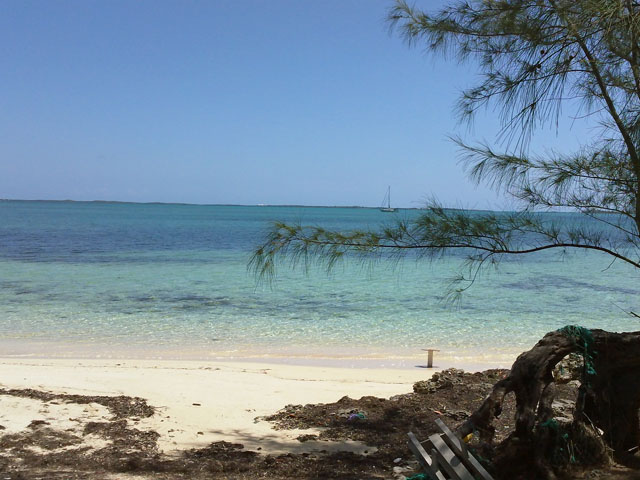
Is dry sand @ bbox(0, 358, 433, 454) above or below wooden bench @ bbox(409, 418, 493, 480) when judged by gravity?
below

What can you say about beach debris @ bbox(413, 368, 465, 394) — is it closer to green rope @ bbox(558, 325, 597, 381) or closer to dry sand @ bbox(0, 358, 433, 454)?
dry sand @ bbox(0, 358, 433, 454)

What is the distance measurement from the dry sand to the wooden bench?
1.28m

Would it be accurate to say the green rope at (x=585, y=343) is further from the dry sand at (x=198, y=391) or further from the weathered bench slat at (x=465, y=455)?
the dry sand at (x=198, y=391)

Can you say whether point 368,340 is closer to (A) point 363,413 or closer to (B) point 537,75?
(A) point 363,413

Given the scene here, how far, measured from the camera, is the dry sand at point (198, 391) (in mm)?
4820

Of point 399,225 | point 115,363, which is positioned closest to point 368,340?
point 115,363

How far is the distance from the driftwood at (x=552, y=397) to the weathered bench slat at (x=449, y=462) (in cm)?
22

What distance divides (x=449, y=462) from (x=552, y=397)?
2.82 feet

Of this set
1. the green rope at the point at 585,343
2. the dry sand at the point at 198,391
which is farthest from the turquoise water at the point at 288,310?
the dry sand at the point at 198,391

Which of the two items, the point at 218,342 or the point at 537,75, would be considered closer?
the point at 537,75

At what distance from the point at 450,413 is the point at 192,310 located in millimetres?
9715

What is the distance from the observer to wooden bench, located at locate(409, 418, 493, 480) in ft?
9.33

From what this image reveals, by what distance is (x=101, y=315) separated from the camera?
12.8 m

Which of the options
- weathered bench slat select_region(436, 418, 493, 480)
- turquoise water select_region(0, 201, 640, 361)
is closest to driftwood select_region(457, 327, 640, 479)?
weathered bench slat select_region(436, 418, 493, 480)
